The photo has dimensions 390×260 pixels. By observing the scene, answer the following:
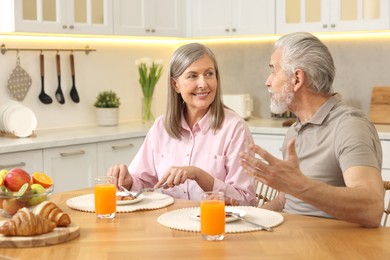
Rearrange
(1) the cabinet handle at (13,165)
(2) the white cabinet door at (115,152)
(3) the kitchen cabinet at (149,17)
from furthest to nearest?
(3) the kitchen cabinet at (149,17) < (2) the white cabinet door at (115,152) < (1) the cabinet handle at (13,165)

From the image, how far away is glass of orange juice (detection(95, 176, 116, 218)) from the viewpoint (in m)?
2.22

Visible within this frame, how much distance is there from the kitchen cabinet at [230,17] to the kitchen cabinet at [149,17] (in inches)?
4.7

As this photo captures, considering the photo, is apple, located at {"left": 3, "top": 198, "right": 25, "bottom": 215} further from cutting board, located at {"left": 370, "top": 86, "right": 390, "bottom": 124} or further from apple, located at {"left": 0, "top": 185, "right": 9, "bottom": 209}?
cutting board, located at {"left": 370, "top": 86, "right": 390, "bottom": 124}

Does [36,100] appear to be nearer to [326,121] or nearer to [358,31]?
[358,31]

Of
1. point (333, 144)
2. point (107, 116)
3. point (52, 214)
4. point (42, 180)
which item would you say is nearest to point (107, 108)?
point (107, 116)

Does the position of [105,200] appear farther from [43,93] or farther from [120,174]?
[43,93]

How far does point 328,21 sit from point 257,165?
2.86m

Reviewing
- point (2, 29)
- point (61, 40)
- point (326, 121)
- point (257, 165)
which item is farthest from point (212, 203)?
point (61, 40)

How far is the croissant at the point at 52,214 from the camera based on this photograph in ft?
6.66

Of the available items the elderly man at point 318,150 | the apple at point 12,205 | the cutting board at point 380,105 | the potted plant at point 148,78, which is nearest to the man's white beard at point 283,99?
the elderly man at point 318,150

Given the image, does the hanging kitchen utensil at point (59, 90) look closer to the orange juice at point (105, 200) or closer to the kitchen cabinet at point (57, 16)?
the kitchen cabinet at point (57, 16)

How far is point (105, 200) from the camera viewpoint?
222cm

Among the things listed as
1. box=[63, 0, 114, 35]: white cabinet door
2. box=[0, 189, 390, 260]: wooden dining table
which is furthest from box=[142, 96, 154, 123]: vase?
box=[0, 189, 390, 260]: wooden dining table

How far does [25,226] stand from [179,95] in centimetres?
126
